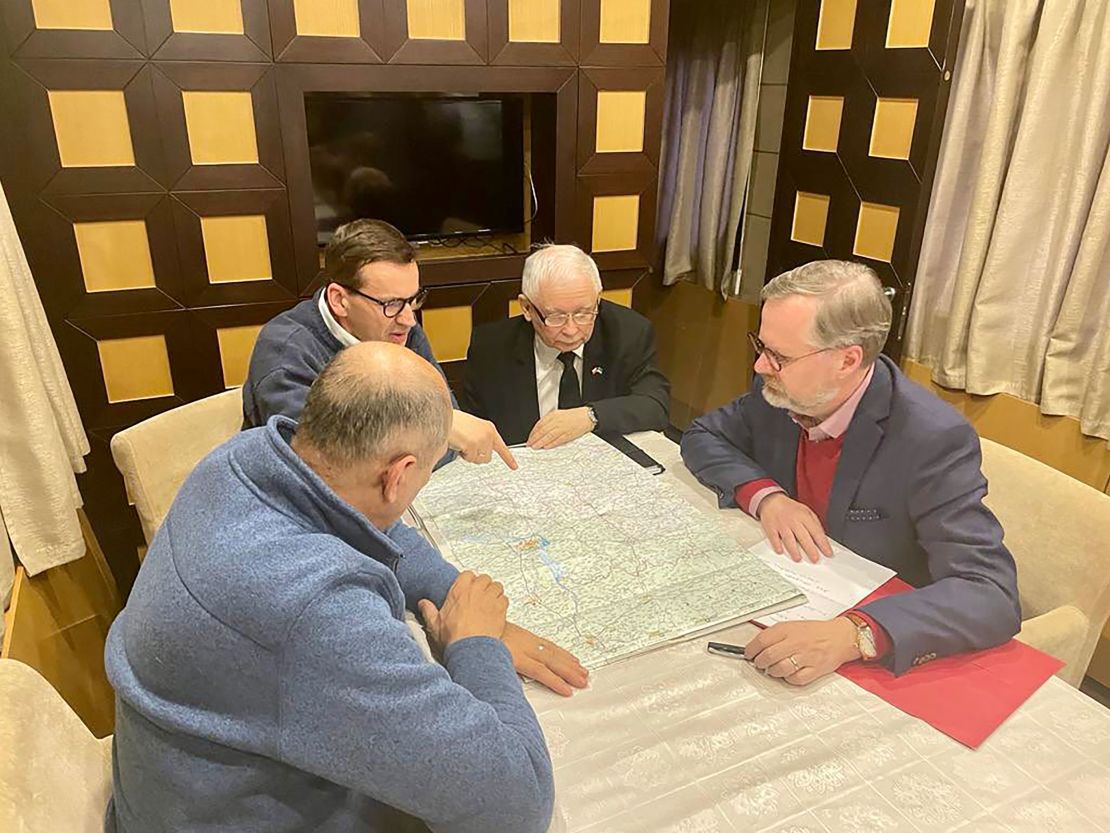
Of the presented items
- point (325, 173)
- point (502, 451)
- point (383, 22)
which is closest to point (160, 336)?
point (325, 173)

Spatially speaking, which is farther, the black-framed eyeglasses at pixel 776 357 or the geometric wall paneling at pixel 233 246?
the geometric wall paneling at pixel 233 246

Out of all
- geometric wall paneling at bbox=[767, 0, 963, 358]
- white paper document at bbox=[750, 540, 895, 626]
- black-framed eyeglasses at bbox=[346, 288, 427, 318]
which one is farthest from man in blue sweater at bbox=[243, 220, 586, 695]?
geometric wall paneling at bbox=[767, 0, 963, 358]

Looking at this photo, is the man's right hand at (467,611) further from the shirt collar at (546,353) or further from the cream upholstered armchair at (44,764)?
the shirt collar at (546,353)

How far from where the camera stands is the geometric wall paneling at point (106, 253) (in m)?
2.42

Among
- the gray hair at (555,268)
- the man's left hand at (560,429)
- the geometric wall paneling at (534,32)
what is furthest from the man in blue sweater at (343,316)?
the geometric wall paneling at (534,32)

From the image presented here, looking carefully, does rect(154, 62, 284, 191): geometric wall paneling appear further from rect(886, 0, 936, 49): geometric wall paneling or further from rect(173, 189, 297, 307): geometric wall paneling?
rect(886, 0, 936, 49): geometric wall paneling

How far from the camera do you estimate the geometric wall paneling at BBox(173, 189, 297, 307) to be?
8.42 ft

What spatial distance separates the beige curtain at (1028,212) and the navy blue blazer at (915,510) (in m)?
1.38

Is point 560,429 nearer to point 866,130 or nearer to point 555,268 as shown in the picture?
point 555,268

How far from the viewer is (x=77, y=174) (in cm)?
239

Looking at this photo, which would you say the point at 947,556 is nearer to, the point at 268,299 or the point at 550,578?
the point at 550,578

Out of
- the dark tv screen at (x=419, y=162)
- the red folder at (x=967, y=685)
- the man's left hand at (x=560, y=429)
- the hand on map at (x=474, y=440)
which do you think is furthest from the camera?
the dark tv screen at (x=419, y=162)

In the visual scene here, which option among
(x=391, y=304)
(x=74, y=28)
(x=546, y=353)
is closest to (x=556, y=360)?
(x=546, y=353)

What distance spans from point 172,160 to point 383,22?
2.63 feet
